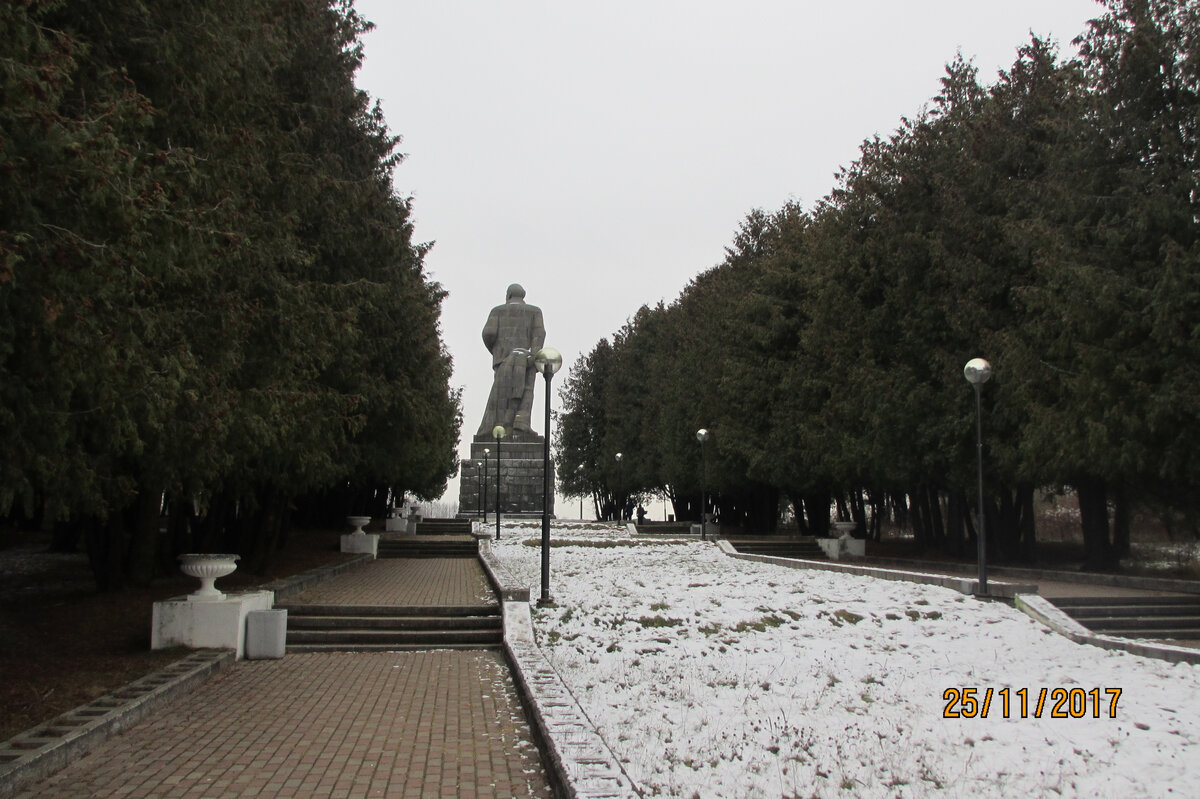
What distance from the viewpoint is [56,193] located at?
559 centimetres

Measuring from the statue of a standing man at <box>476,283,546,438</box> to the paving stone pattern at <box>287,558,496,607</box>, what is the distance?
18.6m

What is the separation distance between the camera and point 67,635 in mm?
10914

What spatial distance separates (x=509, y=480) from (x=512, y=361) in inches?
193

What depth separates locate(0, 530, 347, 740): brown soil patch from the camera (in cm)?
774

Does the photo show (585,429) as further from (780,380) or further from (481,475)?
(780,380)

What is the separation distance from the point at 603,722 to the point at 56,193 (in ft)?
16.4

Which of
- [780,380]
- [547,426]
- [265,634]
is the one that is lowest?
[265,634]

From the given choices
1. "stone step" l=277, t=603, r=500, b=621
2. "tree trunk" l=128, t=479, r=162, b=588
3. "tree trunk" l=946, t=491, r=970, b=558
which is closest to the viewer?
"stone step" l=277, t=603, r=500, b=621

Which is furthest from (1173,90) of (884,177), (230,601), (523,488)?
(523,488)

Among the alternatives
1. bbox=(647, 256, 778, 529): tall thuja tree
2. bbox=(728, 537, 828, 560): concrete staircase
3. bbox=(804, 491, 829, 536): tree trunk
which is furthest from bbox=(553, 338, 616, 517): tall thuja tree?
bbox=(728, 537, 828, 560): concrete staircase

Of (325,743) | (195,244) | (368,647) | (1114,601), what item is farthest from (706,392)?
(325,743)

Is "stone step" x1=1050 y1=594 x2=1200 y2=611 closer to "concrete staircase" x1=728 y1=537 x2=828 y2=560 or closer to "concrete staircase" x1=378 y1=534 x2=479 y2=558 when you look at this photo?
"concrete staircase" x1=728 y1=537 x2=828 y2=560

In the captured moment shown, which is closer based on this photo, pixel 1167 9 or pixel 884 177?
pixel 1167 9

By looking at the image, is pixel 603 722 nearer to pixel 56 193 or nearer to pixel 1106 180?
pixel 56 193
